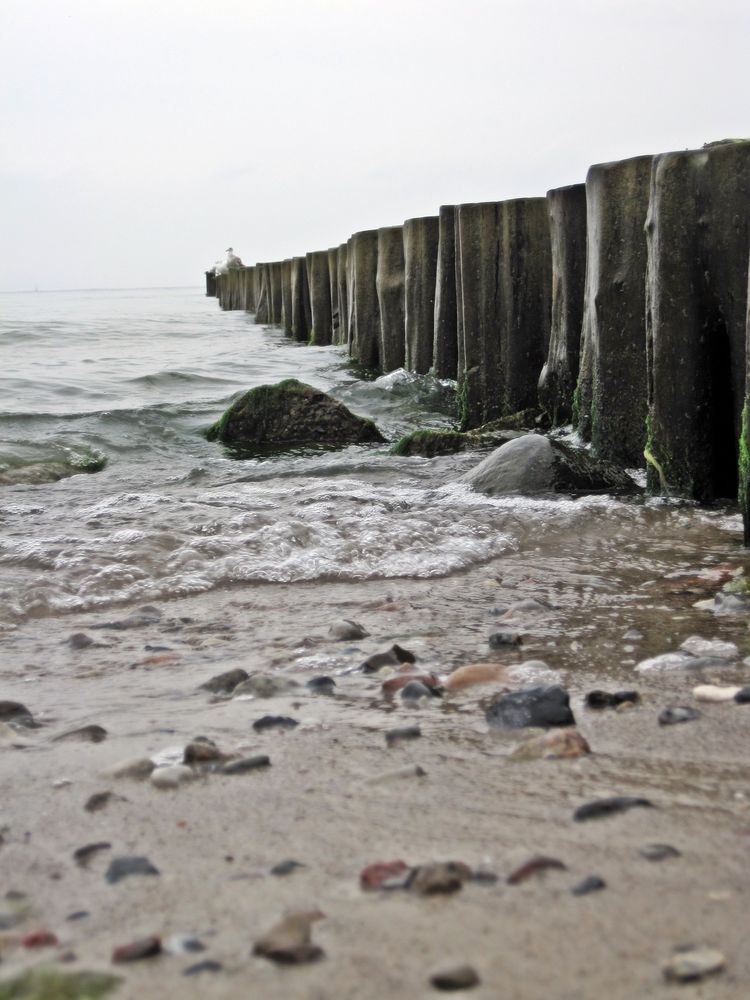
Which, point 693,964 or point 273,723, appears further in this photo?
point 273,723

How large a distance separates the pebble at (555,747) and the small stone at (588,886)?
0.61 metres

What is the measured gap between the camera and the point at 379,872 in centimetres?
168

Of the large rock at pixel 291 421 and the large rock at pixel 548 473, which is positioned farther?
the large rock at pixel 291 421

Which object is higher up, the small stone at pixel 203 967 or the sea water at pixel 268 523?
the small stone at pixel 203 967

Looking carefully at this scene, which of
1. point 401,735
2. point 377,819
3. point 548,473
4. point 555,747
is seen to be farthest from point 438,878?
point 548,473

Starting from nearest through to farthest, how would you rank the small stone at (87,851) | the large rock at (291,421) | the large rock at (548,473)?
the small stone at (87,851)
the large rock at (548,473)
the large rock at (291,421)

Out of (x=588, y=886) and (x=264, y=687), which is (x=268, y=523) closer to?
(x=264, y=687)

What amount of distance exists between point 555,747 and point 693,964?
91 centimetres

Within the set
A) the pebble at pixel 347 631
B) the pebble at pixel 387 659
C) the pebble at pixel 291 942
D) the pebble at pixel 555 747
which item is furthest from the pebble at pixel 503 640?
the pebble at pixel 291 942

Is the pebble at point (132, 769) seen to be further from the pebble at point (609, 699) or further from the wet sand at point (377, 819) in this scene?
the pebble at point (609, 699)

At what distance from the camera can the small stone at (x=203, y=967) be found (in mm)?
1408

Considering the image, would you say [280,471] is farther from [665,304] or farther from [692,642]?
[692,642]

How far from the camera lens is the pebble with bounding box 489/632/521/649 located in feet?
10.7

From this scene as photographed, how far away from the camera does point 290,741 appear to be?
2441 millimetres
